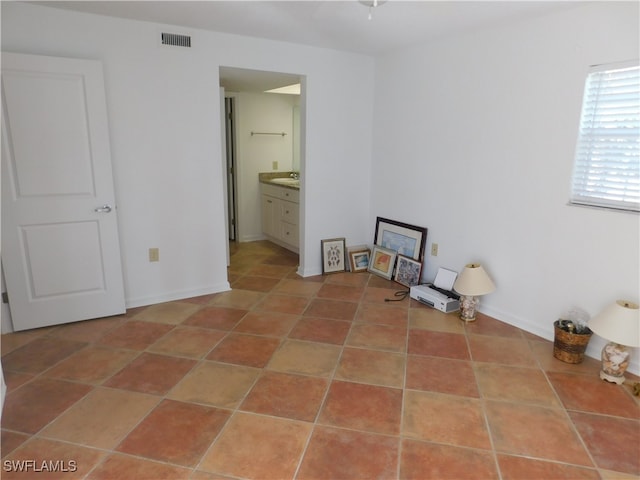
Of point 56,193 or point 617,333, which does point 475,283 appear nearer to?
point 617,333

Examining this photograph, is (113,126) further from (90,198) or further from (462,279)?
(462,279)

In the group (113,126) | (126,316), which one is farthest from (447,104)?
(126,316)

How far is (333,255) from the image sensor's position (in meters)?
4.56

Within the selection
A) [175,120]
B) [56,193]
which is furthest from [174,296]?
A: [175,120]

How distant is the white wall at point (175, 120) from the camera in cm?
307

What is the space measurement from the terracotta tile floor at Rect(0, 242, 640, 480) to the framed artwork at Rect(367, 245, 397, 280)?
2.98ft

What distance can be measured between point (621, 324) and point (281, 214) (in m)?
3.79

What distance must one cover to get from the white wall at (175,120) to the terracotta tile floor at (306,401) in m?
0.56

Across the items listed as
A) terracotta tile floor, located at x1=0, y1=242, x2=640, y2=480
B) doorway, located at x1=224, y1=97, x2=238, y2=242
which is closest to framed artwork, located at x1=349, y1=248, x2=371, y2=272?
terracotta tile floor, located at x1=0, y1=242, x2=640, y2=480

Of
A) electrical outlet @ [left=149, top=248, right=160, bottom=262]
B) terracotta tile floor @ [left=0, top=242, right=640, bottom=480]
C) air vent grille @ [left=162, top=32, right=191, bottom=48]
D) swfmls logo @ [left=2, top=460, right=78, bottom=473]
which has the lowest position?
swfmls logo @ [left=2, top=460, right=78, bottom=473]

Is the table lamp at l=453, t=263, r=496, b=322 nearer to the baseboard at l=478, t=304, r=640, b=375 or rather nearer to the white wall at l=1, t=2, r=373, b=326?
the baseboard at l=478, t=304, r=640, b=375

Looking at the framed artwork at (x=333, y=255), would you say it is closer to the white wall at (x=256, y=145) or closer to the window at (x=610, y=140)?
the white wall at (x=256, y=145)

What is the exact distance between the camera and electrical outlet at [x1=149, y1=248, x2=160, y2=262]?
3.59 metres

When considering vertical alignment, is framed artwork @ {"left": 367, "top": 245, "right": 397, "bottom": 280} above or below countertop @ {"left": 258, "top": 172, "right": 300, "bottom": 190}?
below
